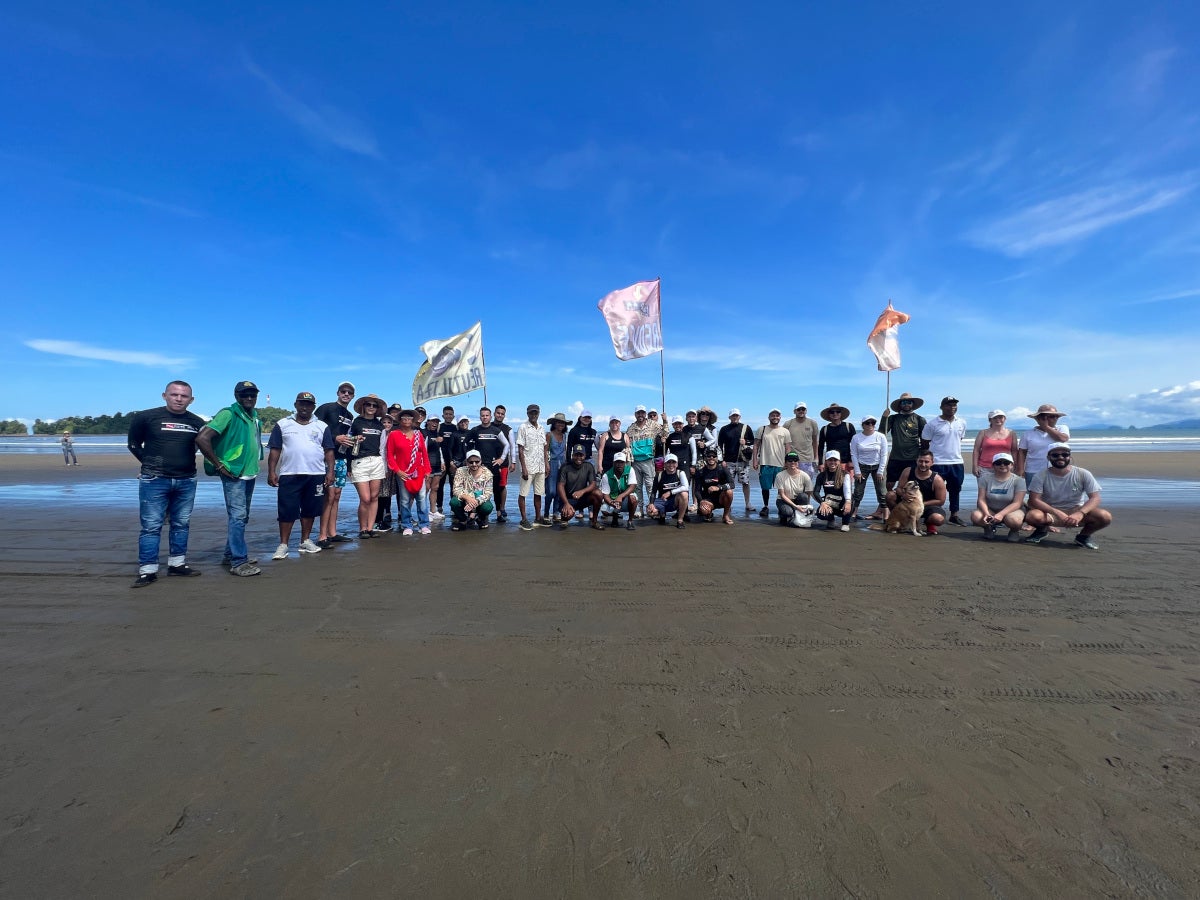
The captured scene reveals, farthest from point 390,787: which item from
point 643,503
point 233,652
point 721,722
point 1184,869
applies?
point 643,503

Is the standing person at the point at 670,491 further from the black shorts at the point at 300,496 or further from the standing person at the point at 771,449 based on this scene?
the black shorts at the point at 300,496

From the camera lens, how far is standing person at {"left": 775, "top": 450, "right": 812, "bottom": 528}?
8.36 metres

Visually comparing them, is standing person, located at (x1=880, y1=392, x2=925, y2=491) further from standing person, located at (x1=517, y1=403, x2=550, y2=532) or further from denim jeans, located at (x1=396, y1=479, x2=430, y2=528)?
denim jeans, located at (x1=396, y1=479, x2=430, y2=528)

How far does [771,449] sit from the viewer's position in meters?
9.26

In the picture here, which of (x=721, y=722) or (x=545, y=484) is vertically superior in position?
(x=545, y=484)

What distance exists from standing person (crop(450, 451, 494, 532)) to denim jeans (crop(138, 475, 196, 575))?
135 inches

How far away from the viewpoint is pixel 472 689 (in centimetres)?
315

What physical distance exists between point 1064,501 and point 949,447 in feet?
5.49

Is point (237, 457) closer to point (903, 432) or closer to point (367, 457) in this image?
point (367, 457)

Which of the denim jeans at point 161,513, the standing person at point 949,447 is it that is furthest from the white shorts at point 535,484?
the standing person at point 949,447

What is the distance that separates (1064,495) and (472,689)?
8322 mm

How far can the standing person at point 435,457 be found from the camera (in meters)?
9.38

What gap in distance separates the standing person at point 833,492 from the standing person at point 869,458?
552 millimetres

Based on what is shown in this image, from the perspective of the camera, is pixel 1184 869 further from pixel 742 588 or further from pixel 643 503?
pixel 643 503
